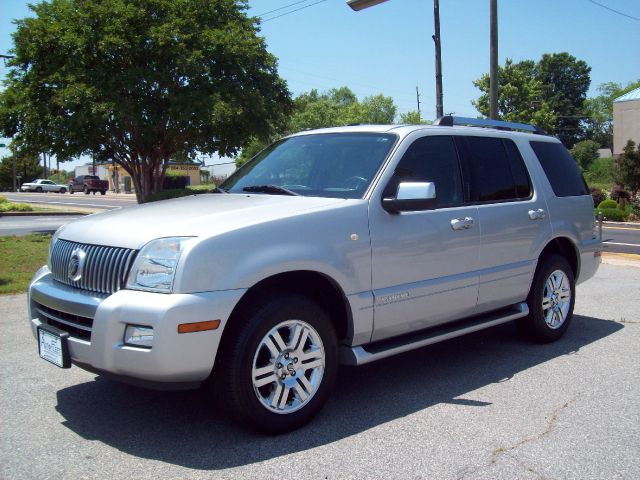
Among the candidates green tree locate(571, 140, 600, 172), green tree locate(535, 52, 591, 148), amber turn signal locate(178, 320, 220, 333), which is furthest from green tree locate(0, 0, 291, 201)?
green tree locate(535, 52, 591, 148)

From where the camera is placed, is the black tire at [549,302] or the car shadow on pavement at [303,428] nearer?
the car shadow on pavement at [303,428]

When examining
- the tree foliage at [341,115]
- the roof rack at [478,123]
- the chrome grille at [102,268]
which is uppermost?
the tree foliage at [341,115]

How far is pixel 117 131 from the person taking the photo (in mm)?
21734

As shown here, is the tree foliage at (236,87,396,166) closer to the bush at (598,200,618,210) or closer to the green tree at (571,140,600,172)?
the green tree at (571,140,600,172)

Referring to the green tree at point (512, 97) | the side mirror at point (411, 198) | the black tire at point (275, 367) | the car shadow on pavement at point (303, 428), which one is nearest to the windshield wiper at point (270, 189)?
the side mirror at point (411, 198)

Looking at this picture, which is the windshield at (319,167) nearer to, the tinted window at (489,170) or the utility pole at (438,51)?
the tinted window at (489,170)

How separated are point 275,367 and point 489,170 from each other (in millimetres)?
2719

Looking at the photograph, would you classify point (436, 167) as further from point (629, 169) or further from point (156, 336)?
point (629, 169)

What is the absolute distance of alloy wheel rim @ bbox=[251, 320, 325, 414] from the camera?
12.4 ft

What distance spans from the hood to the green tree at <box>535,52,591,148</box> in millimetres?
97906

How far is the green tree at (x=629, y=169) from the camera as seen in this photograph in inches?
1028

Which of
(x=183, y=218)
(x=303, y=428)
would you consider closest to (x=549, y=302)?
(x=303, y=428)

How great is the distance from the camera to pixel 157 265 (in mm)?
3543

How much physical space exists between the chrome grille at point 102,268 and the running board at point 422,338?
5.00 ft
